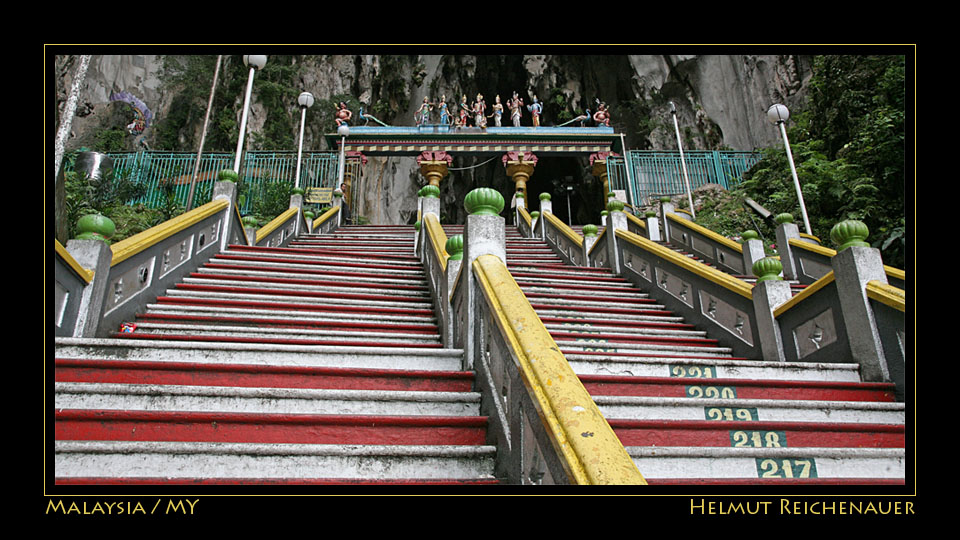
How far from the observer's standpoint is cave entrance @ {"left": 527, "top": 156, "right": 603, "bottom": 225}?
22062 millimetres

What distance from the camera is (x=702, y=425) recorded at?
284 centimetres

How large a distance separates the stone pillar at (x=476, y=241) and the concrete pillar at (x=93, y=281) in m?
2.65

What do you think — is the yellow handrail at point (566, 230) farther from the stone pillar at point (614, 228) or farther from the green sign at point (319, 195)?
the green sign at point (319, 195)

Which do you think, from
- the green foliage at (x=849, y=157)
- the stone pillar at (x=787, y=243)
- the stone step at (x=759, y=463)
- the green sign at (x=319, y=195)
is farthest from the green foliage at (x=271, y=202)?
the stone step at (x=759, y=463)

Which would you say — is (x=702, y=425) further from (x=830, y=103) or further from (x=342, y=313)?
(x=830, y=103)

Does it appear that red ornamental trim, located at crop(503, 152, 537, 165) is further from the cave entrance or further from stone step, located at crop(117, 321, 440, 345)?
stone step, located at crop(117, 321, 440, 345)

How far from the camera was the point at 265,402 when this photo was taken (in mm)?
2838

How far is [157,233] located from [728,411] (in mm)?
4966

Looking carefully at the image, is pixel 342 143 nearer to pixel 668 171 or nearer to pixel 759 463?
pixel 668 171

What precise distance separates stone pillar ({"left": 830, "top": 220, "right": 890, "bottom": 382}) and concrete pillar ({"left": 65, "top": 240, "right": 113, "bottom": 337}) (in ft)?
17.9

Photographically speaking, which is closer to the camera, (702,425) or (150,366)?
(702,425)

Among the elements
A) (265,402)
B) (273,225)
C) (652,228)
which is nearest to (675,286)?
(265,402)

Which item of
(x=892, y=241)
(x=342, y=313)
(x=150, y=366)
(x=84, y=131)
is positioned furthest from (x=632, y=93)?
(x=84, y=131)
